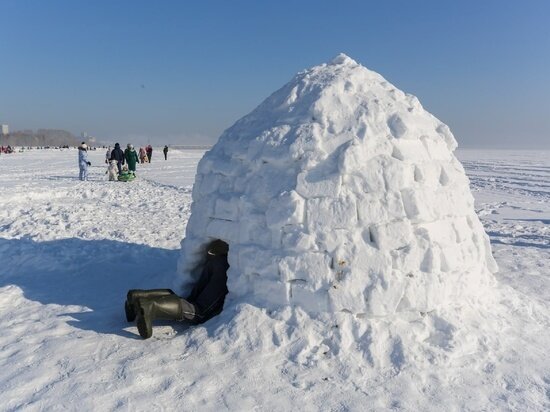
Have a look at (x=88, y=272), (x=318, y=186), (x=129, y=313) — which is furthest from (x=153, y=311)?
(x=88, y=272)

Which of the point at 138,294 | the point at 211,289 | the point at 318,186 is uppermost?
the point at 318,186

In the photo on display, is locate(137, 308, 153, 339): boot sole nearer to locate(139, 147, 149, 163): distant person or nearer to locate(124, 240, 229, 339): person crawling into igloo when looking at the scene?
locate(124, 240, 229, 339): person crawling into igloo

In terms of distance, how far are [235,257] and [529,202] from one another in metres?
13.0

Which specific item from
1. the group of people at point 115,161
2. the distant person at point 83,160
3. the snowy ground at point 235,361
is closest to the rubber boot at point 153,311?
the snowy ground at point 235,361

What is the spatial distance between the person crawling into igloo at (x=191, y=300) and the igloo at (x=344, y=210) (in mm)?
316

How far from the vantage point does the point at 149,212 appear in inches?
454

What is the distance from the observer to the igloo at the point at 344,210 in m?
4.19

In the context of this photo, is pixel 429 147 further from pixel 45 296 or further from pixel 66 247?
pixel 66 247

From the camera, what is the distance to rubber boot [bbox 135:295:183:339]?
4.32 m

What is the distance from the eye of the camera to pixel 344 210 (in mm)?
4262

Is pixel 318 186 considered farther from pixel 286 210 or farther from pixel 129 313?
pixel 129 313

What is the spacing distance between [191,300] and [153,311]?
855 mm

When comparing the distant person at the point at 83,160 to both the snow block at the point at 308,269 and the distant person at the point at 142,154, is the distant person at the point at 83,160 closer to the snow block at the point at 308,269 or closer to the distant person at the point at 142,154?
the distant person at the point at 142,154

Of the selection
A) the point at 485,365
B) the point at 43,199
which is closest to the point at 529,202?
the point at 485,365
